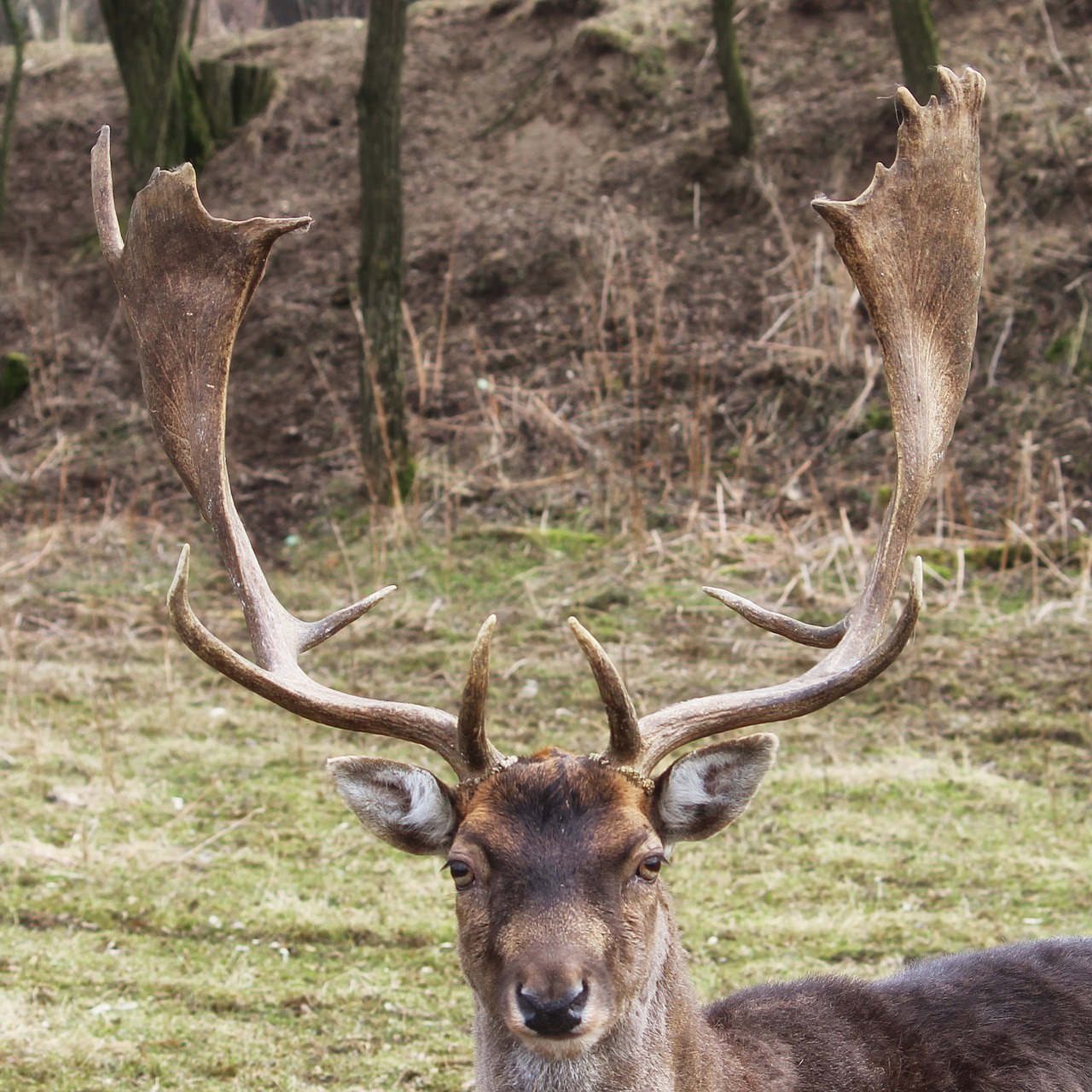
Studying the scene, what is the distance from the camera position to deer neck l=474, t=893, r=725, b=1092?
10.5ft

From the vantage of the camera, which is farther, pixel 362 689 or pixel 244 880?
pixel 362 689

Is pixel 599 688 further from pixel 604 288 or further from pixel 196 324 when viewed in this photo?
pixel 604 288

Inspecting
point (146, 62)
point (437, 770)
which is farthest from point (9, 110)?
point (437, 770)

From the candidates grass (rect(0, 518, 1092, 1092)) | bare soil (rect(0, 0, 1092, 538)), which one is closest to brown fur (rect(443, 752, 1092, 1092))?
grass (rect(0, 518, 1092, 1092))

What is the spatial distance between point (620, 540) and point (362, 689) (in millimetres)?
2417

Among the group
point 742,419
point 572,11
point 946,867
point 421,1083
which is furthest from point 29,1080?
point 572,11

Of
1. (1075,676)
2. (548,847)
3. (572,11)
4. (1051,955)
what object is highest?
Result: (572,11)

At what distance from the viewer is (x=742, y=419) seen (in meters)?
11.5

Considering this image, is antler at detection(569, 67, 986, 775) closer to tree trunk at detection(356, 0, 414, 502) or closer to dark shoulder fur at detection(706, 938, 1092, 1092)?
dark shoulder fur at detection(706, 938, 1092, 1092)

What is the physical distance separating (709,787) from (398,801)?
2.44 ft

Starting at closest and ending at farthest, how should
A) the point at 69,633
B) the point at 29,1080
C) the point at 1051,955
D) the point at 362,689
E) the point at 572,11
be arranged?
the point at 1051,955, the point at 29,1080, the point at 362,689, the point at 69,633, the point at 572,11

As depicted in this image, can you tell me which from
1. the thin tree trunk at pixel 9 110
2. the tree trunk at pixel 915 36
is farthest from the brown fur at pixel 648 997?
the thin tree trunk at pixel 9 110

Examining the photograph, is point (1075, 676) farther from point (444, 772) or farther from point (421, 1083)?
point (421, 1083)

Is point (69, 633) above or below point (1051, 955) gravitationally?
below
